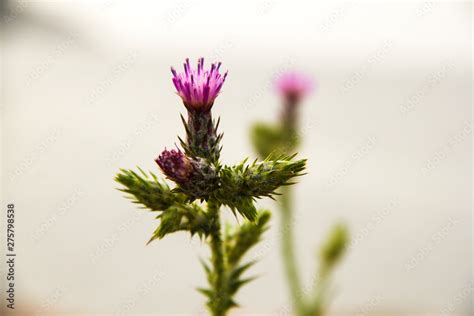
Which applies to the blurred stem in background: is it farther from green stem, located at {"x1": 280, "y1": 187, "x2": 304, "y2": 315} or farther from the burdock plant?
the burdock plant

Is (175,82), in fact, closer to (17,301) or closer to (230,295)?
(230,295)

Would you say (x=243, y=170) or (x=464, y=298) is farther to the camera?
(x=464, y=298)

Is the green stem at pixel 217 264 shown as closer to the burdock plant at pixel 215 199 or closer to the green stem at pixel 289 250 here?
the burdock plant at pixel 215 199

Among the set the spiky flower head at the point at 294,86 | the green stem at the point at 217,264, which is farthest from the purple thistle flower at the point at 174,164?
the spiky flower head at the point at 294,86

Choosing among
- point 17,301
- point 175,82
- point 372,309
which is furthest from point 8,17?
point 175,82

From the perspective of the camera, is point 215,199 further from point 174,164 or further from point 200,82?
point 200,82

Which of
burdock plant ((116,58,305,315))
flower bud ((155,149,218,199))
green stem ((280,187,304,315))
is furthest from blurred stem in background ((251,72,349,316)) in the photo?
flower bud ((155,149,218,199))

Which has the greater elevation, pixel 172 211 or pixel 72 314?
pixel 72 314
